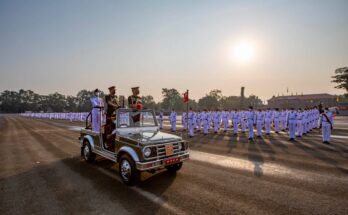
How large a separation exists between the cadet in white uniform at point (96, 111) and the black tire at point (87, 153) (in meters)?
0.78

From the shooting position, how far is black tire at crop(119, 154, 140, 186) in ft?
17.5

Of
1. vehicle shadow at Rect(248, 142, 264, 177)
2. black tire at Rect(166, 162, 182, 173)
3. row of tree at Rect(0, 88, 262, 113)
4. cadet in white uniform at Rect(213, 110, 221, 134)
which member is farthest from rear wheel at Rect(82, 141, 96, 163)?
row of tree at Rect(0, 88, 262, 113)

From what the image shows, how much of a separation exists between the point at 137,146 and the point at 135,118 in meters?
1.60

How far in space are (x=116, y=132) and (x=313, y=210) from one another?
17.5ft

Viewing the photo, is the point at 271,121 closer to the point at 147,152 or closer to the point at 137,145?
the point at 147,152

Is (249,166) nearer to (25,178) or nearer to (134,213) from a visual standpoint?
(134,213)

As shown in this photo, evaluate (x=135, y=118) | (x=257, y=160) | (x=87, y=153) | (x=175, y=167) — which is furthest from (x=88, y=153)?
(x=257, y=160)

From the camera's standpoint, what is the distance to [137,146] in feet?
17.3

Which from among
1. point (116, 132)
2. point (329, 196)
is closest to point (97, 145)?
point (116, 132)

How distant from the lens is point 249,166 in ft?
23.8

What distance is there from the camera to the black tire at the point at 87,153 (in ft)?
26.0

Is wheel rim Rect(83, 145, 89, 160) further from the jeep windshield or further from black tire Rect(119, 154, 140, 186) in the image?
black tire Rect(119, 154, 140, 186)

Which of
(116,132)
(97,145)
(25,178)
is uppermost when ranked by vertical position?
(116,132)

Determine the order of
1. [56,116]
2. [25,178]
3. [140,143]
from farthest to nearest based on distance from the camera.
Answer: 1. [56,116]
2. [25,178]
3. [140,143]
